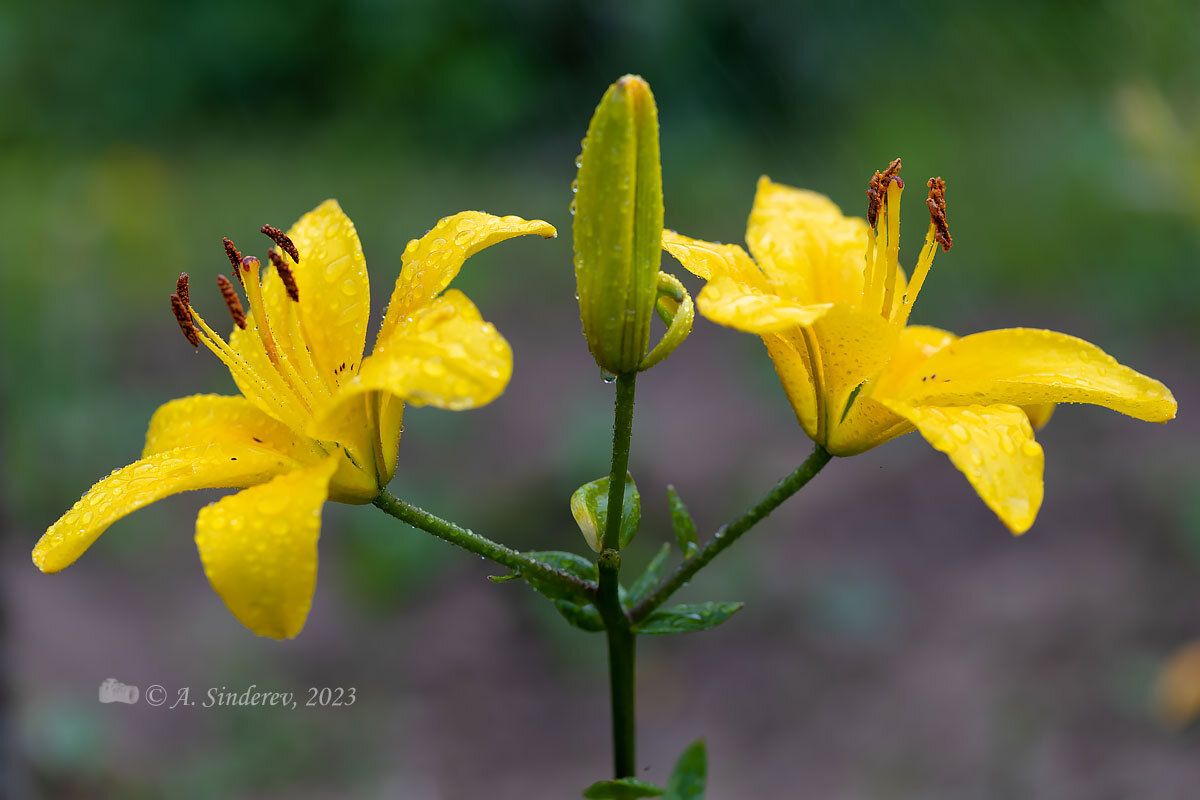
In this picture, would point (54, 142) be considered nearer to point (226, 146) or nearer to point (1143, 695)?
point (226, 146)

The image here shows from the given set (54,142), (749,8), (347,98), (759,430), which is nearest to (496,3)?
(347,98)

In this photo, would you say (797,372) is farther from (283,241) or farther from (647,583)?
(283,241)

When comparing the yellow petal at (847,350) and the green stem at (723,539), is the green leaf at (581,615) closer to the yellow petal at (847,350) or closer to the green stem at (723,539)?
the green stem at (723,539)

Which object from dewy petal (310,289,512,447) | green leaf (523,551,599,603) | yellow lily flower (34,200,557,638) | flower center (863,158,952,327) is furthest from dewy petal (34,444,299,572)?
flower center (863,158,952,327)

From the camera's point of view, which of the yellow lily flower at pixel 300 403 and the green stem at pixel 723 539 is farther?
the green stem at pixel 723 539

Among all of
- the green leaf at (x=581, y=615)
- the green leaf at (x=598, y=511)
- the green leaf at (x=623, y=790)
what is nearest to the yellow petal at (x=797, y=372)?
the green leaf at (x=598, y=511)

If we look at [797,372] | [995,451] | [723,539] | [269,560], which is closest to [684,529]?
[723,539]

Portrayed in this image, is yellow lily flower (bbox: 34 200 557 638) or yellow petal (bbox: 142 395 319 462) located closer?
yellow lily flower (bbox: 34 200 557 638)

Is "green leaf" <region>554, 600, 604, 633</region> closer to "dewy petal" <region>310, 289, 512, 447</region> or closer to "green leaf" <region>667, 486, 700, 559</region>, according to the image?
"green leaf" <region>667, 486, 700, 559</region>
